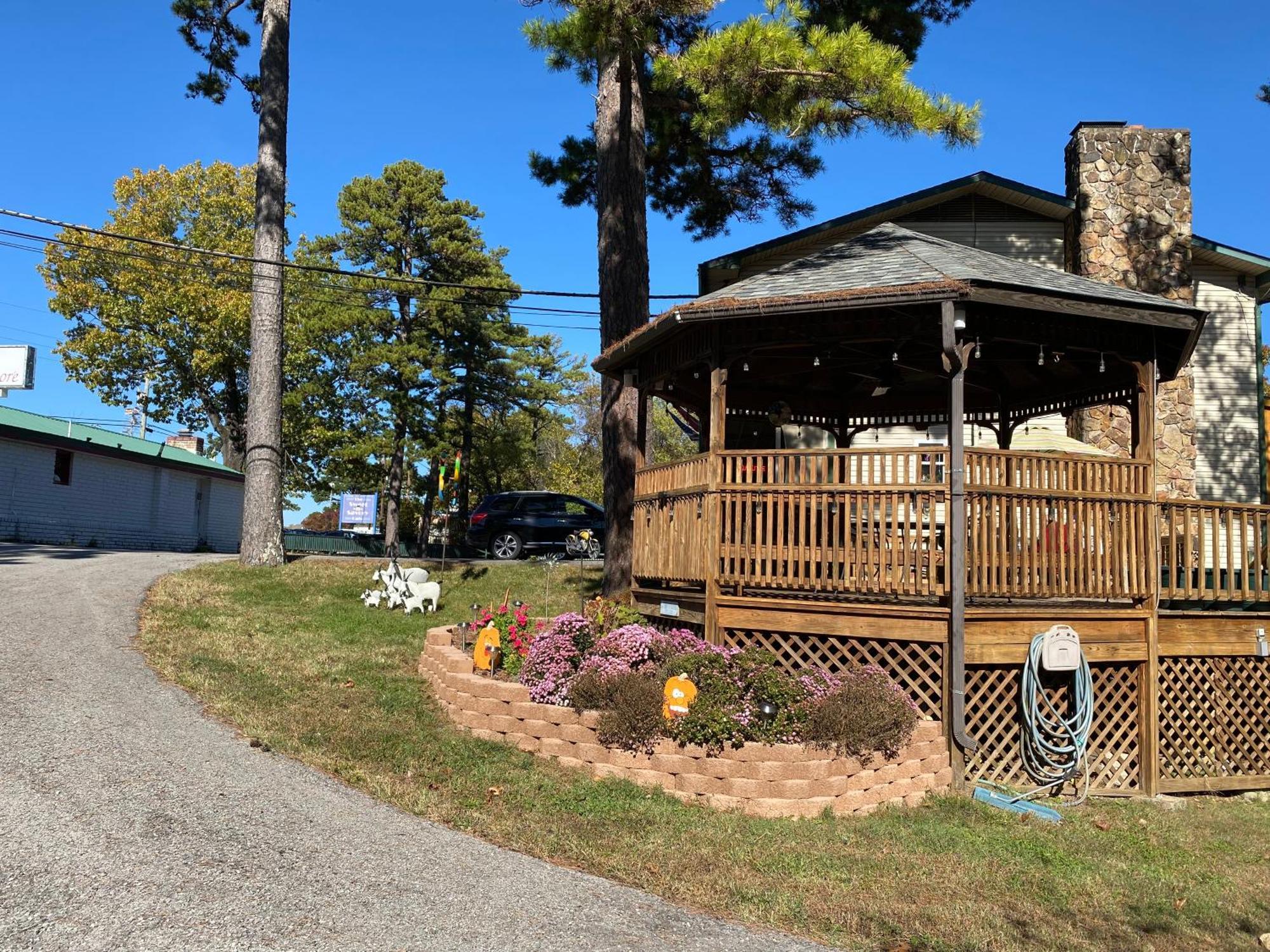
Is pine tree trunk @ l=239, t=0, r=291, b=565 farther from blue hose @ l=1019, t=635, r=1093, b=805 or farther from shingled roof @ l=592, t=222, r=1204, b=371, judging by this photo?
blue hose @ l=1019, t=635, r=1093, b=805

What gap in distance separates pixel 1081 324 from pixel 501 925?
7.14 metres

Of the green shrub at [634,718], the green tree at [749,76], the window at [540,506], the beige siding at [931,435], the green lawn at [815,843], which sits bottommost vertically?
the green lawn at [815,843]

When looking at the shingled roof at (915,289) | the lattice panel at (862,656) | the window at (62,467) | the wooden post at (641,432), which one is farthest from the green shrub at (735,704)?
the window at (62,467)

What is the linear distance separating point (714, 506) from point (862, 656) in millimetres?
1819

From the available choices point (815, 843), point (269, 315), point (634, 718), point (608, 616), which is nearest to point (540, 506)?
point (269, 315)

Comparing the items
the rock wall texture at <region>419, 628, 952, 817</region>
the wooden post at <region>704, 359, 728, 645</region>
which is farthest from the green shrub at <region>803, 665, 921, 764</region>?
the wooden post at <region>704, 359, 728, 645</region>

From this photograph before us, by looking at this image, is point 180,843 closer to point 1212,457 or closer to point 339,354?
point 1212,457

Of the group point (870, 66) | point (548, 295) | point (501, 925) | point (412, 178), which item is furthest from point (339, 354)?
point (501, 925)

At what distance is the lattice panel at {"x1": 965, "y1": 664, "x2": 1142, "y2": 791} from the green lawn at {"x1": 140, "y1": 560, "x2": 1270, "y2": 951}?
1.62 feet

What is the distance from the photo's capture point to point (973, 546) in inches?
313

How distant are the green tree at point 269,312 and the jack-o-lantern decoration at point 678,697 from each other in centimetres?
1118

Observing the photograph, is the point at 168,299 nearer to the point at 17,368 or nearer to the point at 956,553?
the point at 17,368

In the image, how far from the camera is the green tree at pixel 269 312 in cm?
1633

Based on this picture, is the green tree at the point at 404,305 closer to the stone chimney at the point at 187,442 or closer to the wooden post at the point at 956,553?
the stone chimney at the point at 187,442
